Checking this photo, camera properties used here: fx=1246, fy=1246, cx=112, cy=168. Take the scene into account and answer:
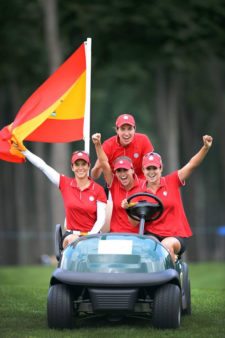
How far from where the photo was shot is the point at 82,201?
12.4 metres

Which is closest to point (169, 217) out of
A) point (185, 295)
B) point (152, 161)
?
point (152, 161)

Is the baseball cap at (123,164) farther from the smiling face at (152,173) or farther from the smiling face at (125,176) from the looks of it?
the smiling face at (152,173)

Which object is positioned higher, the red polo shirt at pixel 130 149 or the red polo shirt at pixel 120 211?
the red polo shirt at pixel 130 149

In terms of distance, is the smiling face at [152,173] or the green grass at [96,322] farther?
the smiling face at [152,173]

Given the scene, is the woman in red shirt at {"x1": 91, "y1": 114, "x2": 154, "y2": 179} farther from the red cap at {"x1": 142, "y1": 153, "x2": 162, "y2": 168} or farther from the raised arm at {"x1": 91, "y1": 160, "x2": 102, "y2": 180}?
the red cap at {"x1": 142, "y1": 153, "x2": 162, "y2": 168}

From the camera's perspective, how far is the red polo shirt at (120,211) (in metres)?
12.3

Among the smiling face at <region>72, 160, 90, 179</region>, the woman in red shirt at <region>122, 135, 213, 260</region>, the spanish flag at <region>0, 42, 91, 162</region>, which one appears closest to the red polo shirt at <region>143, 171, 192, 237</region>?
the woman in red shirt at <region>122, 135, 213, 260</region>

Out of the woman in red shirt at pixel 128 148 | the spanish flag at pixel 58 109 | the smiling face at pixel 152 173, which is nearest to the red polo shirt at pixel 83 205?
the smiling face at pixel 152 173

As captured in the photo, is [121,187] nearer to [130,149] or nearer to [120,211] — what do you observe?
[120,211]

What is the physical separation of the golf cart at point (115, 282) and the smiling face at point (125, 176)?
1.00 metres

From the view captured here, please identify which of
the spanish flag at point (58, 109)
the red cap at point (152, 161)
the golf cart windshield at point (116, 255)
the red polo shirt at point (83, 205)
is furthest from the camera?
the spanish flag at point (58, 109)

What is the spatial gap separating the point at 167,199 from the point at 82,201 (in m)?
0.85

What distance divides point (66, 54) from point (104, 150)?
1948 cm

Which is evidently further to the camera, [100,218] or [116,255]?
[100,218]
